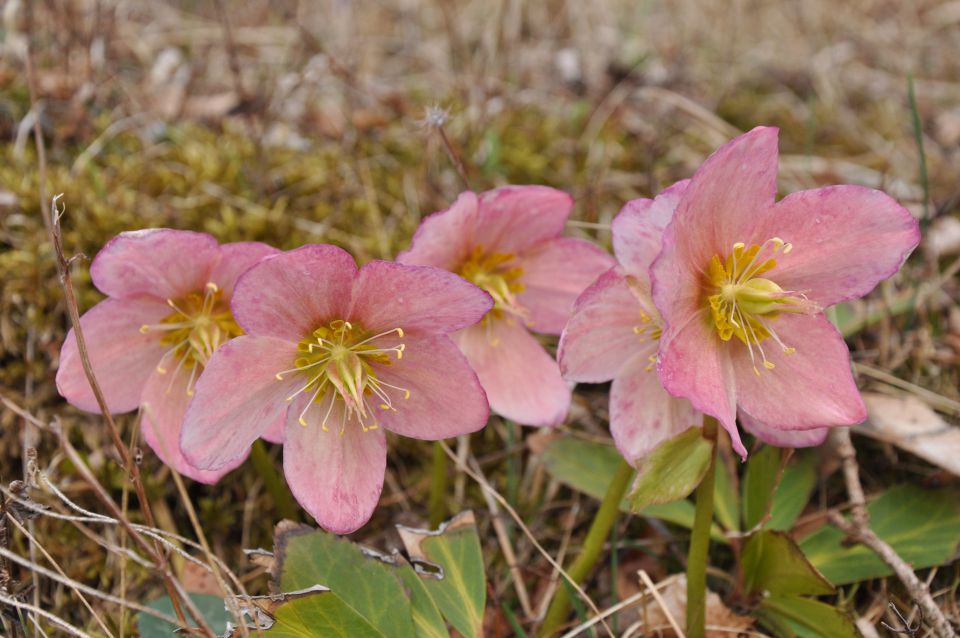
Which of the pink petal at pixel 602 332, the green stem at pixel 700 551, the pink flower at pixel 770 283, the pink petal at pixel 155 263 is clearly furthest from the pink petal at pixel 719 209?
the pink petal at pixel 155 263

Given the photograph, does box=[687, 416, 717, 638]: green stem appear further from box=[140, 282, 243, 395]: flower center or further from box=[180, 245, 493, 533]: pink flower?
box=[140, 282, 243, 395]: flower center

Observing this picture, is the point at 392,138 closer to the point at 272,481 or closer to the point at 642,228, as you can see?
the point at 272,481

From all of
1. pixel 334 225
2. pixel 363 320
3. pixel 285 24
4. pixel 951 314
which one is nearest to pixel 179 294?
pixel 363 320

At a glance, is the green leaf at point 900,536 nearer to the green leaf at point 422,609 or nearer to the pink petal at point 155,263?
the green leaf at point 422,609

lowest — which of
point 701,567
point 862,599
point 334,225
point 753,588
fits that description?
point 862,599

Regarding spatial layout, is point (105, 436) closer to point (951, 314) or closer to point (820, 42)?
point (951, 314)

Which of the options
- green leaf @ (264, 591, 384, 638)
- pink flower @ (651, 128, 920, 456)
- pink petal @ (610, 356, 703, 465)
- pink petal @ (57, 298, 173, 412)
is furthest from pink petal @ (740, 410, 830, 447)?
pink petal @ (57, 298, 173, 412)
